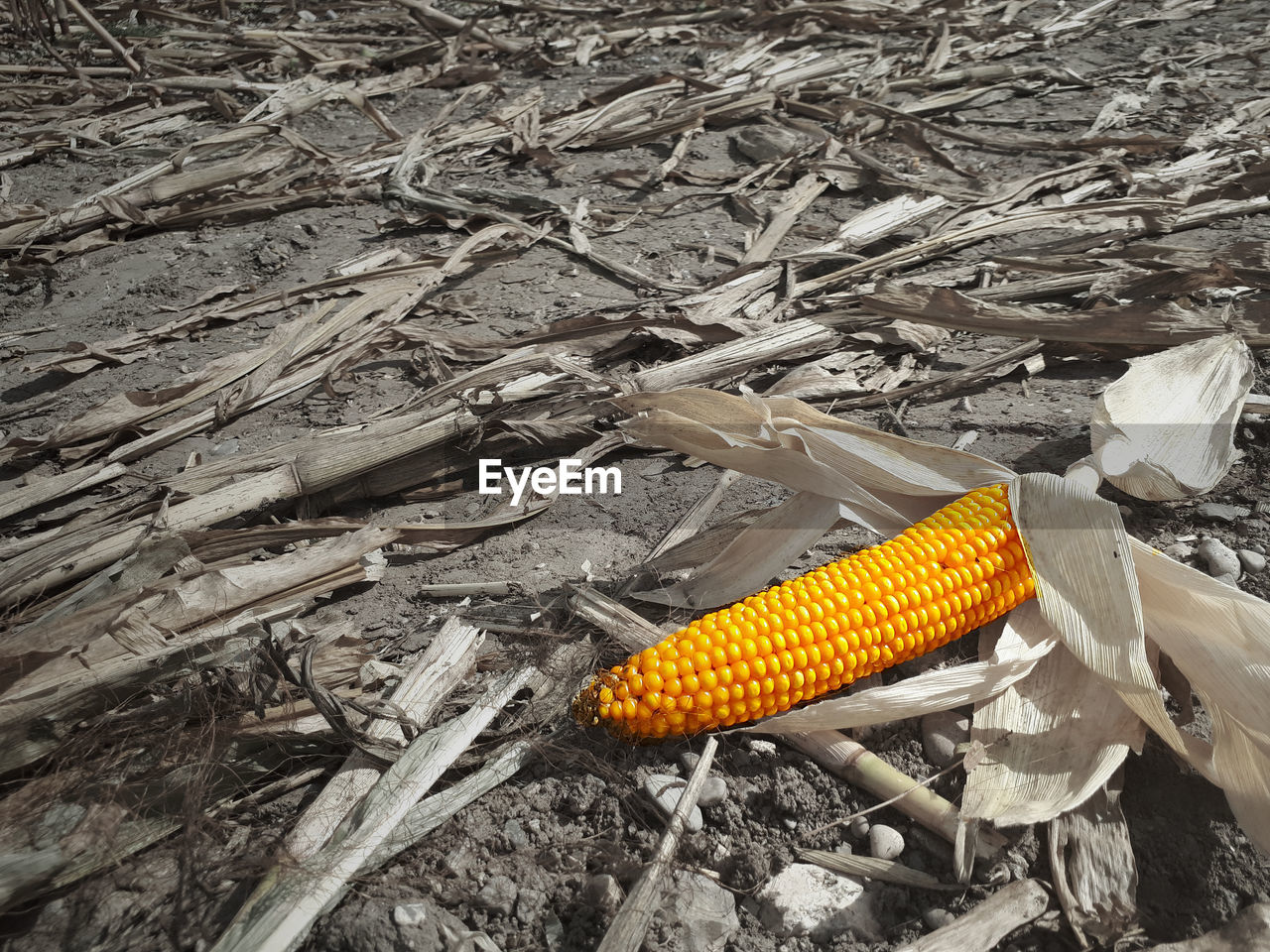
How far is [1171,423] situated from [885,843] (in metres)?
1.43

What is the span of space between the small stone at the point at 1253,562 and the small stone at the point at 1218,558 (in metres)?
0.02

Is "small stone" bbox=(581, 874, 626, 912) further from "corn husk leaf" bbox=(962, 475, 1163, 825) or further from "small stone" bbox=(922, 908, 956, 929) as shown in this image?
"corn husk leaf" bbox=(962, 475, 1163, 825)

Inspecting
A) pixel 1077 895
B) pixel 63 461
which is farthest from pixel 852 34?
pixel 1077 895

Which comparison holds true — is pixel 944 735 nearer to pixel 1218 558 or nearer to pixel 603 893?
pixel 603 893

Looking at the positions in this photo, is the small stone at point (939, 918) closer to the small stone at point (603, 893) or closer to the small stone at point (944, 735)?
the small stone at point (944, 735)

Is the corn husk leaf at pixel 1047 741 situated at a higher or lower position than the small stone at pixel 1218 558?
lower

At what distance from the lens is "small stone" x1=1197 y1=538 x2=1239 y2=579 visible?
2236mm

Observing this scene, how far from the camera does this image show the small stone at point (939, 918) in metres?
1.67

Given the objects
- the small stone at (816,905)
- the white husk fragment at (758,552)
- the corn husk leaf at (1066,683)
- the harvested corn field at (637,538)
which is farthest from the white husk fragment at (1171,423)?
the small stone at (816,905)

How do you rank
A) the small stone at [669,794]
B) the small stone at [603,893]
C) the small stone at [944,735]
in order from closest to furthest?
the small stone at [603,893] < the small stone at [669,794] < the small stone at [944,735]

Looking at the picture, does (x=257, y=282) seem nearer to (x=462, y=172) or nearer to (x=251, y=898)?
(x=462, y=172)

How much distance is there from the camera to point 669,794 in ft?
5.96

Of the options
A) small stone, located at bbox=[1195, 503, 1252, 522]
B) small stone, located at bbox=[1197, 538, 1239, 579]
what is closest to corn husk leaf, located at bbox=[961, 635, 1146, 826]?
small stone, located at bbox=[1197, 538, 1239, 579]

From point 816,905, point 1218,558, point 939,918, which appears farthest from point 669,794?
point 1218,558
